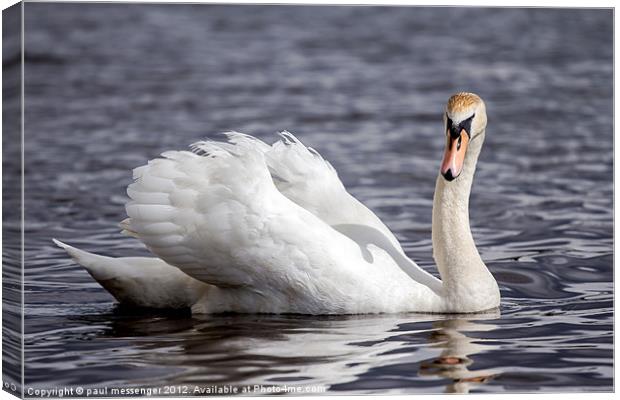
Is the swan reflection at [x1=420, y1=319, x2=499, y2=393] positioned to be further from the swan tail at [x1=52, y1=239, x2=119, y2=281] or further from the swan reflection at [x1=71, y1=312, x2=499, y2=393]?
the swan tail at [x1=52, y1=239, x2=119, y2=281]

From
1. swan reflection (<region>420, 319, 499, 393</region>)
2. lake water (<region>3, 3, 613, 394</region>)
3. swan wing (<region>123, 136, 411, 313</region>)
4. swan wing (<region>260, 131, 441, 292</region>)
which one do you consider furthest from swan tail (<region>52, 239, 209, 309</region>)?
swan reflection (<region>420, 319, 499, 393</region>)

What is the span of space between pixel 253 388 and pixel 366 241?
2180mm

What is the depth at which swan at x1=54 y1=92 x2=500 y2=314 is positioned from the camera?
32.8ft

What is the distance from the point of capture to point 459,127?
9.94 meters

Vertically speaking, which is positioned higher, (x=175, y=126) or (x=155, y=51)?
(x=155, y=51)

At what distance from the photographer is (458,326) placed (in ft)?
→ 33.2

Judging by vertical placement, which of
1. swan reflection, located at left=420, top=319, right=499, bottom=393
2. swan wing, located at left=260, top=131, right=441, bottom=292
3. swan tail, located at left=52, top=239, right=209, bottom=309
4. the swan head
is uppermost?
the swan head

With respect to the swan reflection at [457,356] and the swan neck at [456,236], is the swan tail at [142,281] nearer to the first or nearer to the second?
the swan neck at [456,236]

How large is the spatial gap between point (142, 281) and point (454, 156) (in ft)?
7.83

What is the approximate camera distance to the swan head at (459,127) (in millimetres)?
9766

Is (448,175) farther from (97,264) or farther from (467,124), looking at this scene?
(97,264)

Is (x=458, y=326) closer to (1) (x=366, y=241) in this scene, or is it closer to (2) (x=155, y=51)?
(1) (x=366, y=241)

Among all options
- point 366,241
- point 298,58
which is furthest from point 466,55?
point 366,241

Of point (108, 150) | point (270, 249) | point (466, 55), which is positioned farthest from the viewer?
point (466, 55)
